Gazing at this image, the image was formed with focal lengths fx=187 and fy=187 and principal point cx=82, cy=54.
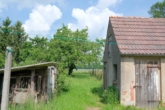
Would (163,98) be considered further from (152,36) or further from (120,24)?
(120,24)

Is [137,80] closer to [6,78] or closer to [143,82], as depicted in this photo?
[143,82]

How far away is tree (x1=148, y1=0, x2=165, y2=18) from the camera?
39.6 metres

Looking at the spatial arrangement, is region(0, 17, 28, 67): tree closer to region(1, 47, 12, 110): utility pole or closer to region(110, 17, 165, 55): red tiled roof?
region(110, 17, 165, 55): red tiled roof

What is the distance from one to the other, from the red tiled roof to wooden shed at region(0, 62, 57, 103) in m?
4.53

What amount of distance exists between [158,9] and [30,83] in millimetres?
37697

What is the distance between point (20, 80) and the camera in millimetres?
10711

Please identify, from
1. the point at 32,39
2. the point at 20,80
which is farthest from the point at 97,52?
the point at 20,80

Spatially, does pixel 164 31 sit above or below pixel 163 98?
above

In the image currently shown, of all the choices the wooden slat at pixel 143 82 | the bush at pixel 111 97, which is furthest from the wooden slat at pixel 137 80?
the bush at pixel 111 97

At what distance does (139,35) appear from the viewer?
12.3 m

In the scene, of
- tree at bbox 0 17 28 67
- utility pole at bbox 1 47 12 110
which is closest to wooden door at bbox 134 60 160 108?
utility pole at bbox 1 47 12 110

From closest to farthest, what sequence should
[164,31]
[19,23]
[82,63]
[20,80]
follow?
[20,80] < [164,31] < [82,63] < [19,23]

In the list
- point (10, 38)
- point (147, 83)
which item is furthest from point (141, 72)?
point (10, 38)

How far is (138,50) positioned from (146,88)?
228 centimetres
